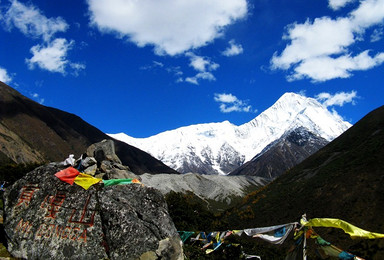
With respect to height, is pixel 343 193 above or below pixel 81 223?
above

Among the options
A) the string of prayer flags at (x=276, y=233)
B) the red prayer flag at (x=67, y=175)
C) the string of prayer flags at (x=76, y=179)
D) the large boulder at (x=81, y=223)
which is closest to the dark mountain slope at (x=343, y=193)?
the string of prayer flags at (x=276, y=233)

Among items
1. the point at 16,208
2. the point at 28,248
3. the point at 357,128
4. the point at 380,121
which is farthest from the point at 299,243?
the point at 357,128

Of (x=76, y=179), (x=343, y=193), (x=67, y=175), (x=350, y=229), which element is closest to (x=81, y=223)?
(x=76, y=179)

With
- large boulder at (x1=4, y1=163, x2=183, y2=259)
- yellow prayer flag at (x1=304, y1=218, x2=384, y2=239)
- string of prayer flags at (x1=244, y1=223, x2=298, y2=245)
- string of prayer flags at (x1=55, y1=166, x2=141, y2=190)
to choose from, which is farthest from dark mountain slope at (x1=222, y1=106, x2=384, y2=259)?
string of prayer flags at (x1=55, y1=166, x2=141, y2=190)

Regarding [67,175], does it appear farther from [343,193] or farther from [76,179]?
[343,193]

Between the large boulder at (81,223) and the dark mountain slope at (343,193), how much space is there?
2363 cm

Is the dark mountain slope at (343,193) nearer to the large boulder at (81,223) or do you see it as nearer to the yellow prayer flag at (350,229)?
the yellow prayer flag at (350,229)

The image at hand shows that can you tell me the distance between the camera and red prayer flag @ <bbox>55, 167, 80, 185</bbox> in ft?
55.5

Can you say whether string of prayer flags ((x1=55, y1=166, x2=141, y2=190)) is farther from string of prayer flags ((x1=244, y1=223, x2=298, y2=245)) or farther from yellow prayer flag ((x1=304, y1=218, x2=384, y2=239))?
yellow prayer flag ((x1=304, y1=218, x2=384, y2=239))

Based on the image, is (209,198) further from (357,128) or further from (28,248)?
(28,248)

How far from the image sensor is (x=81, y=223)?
1569cm

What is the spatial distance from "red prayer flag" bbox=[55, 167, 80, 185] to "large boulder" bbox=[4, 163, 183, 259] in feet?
0.70

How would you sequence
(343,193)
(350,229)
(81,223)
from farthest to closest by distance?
(343,193) → (81,223) → (350,229)

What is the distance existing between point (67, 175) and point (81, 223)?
2.91 meters
